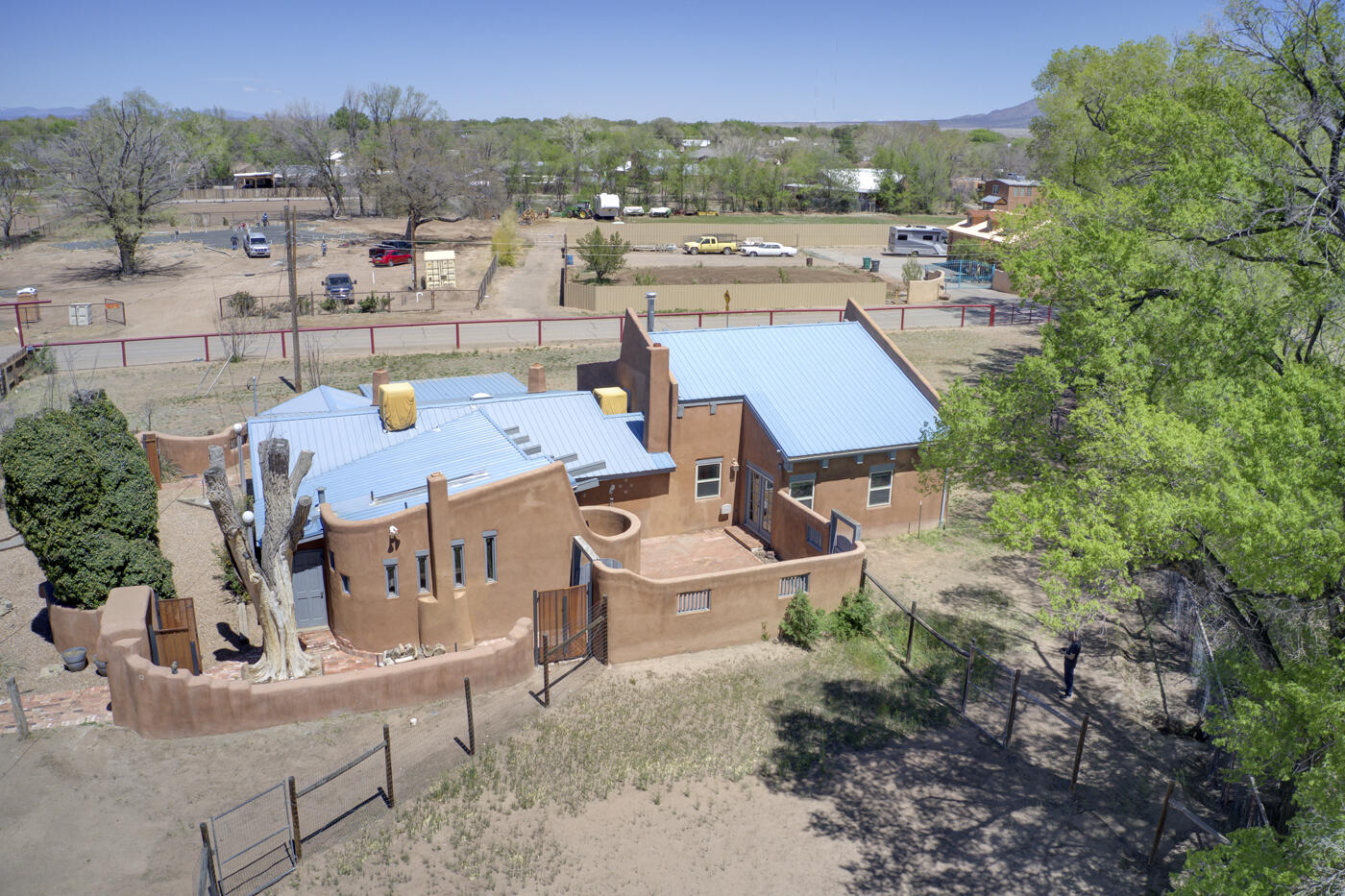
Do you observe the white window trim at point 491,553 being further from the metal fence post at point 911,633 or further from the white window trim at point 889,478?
the white window trim at point 889,478

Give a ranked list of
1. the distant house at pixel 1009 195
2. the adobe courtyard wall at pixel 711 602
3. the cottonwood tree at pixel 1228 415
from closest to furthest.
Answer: the cottonwood tree at pixel 1228 415 → the adobe courtyard wall at pixel 711 602 → the distant house at pixel 1009 195

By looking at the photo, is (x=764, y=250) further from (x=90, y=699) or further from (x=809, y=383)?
(x=90, y=699)

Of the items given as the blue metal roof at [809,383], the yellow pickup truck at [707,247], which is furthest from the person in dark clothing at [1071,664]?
the yellow pickup truck at [707,247]

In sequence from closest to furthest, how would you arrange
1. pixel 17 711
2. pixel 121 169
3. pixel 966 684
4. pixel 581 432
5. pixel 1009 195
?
pixel 17 711, pixel 966 684, pixel 581 432, pixel 121 169, pixel 1009 195

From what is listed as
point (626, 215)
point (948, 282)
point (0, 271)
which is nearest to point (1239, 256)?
point (948, 282)

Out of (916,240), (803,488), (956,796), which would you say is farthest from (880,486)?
(916,240)
